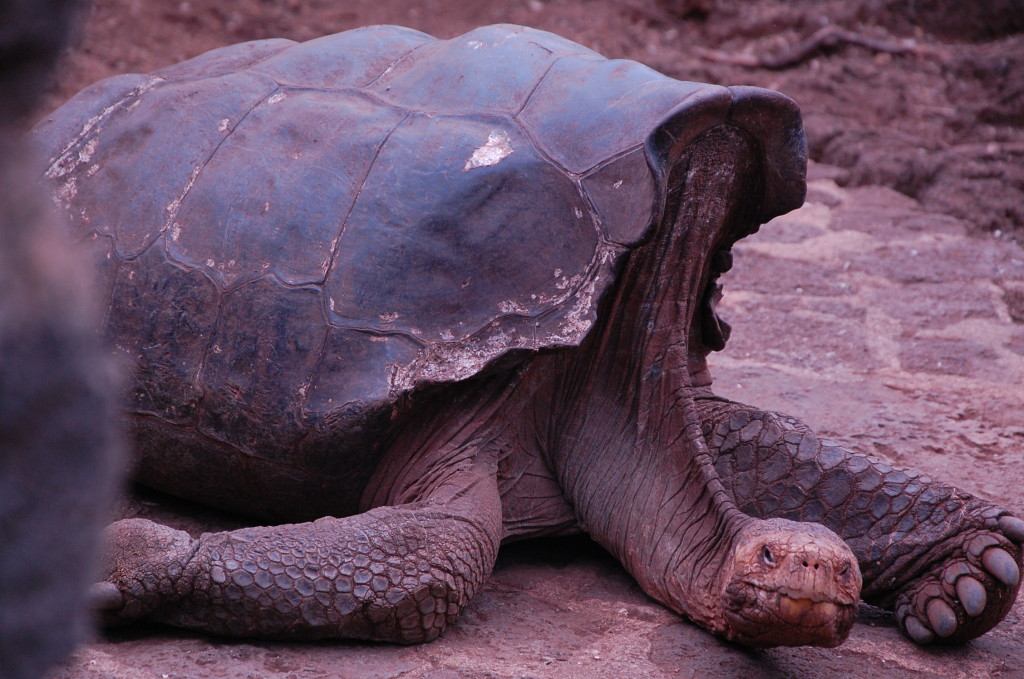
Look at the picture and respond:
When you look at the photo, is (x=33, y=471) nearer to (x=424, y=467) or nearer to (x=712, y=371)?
(x=424, y=467)

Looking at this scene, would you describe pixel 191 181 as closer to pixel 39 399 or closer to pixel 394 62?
pixel 394 62

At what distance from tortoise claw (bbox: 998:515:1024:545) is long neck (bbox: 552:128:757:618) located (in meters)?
0.63

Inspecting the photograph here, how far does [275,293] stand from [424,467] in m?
0.50

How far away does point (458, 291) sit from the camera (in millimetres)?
2268

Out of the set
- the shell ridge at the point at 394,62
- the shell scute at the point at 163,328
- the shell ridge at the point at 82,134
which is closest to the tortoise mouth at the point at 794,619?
the shell scute at the point at 163,328

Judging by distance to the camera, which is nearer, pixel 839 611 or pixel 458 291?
pixel 839 611

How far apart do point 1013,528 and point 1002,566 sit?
109 millimetres

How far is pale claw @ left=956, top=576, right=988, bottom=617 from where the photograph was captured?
227 centimetres

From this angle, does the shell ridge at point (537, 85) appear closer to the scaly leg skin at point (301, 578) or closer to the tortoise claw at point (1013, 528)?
the scaly leg skin at point (301, 578)

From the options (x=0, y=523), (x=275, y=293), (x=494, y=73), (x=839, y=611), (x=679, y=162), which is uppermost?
(x=494, y=73)

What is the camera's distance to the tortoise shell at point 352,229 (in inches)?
89.1

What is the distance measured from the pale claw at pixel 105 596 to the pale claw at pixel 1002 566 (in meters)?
1.76

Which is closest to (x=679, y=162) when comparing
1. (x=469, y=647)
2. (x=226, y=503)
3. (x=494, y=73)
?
(x=494, y=73)

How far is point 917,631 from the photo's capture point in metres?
2.34
